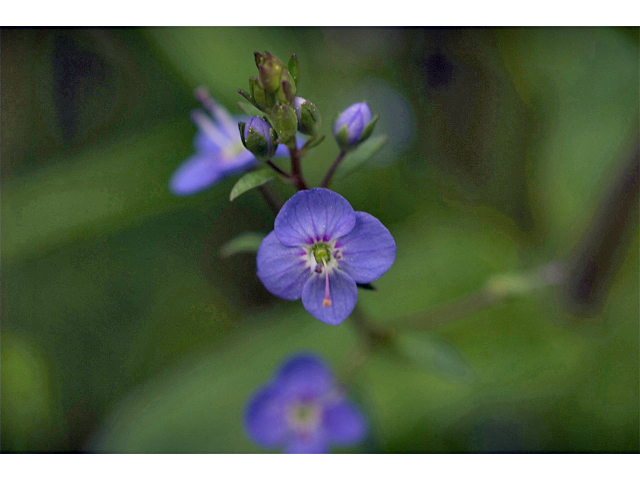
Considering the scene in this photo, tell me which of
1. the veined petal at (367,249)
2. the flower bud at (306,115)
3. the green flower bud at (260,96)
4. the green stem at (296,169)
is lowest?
the veined petal at (367,249)

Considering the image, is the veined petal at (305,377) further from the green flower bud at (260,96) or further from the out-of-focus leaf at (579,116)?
the out-of-focus leaf at (579,116)

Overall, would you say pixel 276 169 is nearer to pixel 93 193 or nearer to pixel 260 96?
pixel 260 96

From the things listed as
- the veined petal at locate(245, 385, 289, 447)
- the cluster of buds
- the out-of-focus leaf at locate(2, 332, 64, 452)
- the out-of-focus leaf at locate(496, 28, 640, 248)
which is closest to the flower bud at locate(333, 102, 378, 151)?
the cluster of buds

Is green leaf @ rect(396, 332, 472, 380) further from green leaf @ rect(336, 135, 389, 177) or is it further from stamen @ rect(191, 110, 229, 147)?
stamen @ rect(191, 110, 229, 147)

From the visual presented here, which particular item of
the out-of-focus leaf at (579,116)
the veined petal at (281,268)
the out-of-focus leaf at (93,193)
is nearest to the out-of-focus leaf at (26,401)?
the out-of-focus leaf at (93,193)

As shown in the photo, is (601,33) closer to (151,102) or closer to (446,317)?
(446,317)

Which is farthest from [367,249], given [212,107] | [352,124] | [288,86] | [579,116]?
[579,116]
